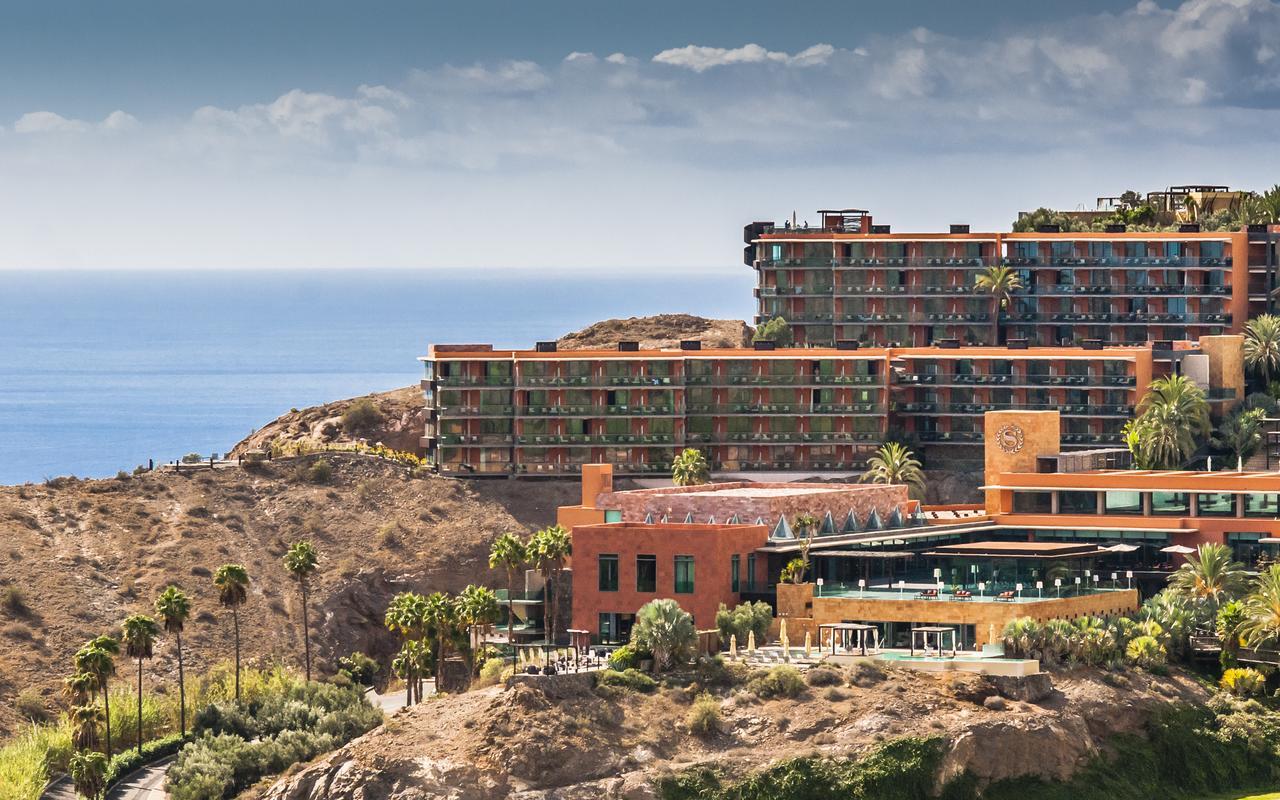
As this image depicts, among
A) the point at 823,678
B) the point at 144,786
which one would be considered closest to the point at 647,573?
the point at 823,678

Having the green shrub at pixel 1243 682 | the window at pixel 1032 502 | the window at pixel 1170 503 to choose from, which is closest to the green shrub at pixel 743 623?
the green shrub at pixel 1243 682

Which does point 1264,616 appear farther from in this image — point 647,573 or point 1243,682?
point 647,573

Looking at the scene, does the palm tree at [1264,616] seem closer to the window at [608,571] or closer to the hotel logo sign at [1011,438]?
the hotel logo sign at [1011,438]

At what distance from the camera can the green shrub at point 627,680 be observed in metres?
142

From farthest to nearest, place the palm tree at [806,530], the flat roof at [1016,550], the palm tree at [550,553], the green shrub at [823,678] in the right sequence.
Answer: the flat roof at [1016,550] < the palm tree at [550,553] < the palm tree at [806,530] < the green shrub at [823,678]

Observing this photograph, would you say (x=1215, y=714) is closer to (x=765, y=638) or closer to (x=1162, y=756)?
(x=1162, y=756)

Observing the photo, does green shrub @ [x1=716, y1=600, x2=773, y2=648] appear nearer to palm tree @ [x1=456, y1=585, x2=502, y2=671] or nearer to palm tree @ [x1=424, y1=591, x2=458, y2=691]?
palm tree @ [x1=456, y1=585, x2=502, y2=671]

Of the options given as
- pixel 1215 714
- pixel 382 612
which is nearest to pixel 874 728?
pixel 1215 714

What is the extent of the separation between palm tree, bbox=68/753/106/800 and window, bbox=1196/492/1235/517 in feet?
238

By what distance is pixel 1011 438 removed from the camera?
184m

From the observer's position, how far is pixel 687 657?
14512 cm

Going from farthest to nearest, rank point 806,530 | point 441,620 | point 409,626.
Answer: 1. point 806,530
2. point 409,626
3. point 441,620

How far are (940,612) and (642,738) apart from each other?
21.3 meters

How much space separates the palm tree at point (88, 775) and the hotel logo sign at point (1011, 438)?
6676 centimetres
